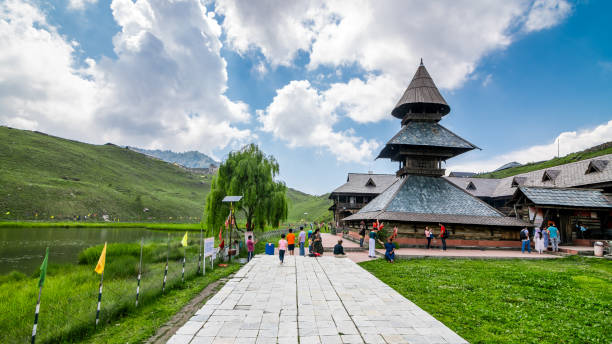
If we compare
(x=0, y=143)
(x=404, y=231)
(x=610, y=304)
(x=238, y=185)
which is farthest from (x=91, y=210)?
(x=610, y=304)

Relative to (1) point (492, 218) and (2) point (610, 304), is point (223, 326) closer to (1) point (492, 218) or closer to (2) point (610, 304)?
(2) point (610, 304)

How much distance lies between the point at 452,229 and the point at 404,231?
3.75 m

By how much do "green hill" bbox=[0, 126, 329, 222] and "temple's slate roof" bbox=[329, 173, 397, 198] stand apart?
51223mm

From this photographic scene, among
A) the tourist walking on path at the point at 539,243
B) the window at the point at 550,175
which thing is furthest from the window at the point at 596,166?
the tourist walking on path at the point at 539,243

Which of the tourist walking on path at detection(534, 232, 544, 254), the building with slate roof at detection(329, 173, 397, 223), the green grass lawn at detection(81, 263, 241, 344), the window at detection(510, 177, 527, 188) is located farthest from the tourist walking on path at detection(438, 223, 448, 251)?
the window at detection(510, 177, 527, 188)

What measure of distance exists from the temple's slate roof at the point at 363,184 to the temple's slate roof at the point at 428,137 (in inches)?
791

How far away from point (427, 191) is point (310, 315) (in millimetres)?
21257

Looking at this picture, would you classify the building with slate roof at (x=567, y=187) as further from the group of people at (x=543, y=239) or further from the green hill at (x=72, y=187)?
the green hill at (x=72, y=187)

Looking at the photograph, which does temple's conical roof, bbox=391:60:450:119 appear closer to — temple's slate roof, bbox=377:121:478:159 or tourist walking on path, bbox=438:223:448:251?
temple's slate roof, bbox=377:121:478:159

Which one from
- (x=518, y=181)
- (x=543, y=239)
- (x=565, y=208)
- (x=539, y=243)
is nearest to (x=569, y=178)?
(x=518, y=181)

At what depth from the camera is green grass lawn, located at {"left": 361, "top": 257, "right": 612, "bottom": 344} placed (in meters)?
6.12

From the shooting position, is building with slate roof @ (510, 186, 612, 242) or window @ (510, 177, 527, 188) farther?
window @ (510, 177, 527, 188)

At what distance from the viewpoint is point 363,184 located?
1991 inches

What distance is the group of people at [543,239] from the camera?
1953 centimetres
